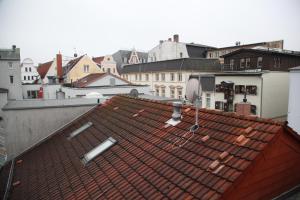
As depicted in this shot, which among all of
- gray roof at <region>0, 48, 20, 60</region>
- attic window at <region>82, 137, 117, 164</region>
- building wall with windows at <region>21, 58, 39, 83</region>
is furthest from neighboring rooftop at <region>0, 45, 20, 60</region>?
attic window at <region>82, 137, 117, 164</region>

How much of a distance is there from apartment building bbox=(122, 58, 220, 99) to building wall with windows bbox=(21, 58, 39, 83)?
3041 centimetres

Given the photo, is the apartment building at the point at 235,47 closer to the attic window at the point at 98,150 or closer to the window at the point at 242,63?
the window at the point at 242,63

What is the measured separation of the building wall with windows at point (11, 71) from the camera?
32406mm

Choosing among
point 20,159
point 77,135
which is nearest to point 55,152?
point 77,135

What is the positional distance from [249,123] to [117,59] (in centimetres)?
6141

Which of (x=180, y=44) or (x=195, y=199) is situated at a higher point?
→ (x=180, y=44)

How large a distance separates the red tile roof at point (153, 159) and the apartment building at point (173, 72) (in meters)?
26.7

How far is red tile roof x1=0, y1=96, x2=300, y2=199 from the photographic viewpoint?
4.32 meters

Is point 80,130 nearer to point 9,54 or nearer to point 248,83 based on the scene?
point 248,83

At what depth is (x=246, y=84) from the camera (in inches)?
993

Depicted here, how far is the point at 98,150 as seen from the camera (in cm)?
779

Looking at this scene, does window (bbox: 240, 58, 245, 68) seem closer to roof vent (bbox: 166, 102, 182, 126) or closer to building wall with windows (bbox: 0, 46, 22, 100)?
roof vent (bbox: 166, 102, 182, 126)

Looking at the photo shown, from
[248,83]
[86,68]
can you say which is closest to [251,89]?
[248,83]

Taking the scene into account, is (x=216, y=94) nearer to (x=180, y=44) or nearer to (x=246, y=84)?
(x=246, y=84)
